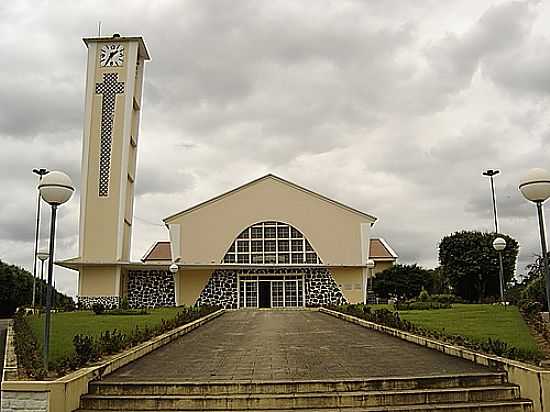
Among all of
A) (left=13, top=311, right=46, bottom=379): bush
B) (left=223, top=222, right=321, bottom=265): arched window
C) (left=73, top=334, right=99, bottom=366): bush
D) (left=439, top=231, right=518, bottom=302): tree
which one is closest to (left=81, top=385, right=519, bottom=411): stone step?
(left=13, top=311, right=46, bottom=379): bush

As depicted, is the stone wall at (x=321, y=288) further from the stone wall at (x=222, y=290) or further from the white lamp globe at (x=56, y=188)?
the white lamp globe at (x=56, y=188)

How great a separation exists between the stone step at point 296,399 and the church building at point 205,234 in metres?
26.9

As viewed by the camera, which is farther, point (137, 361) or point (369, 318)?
point (369, 318)

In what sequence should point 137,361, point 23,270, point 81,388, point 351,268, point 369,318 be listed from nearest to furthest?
1. point 81,388
2. point 137,361
3. point 369,318
4. point 351,268
5. point 23,270

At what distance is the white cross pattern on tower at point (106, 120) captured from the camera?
110 ft

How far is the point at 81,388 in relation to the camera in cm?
691

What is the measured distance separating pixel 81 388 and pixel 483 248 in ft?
105

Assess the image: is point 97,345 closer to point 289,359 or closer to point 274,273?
point 289,359

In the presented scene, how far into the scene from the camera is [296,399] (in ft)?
22.2

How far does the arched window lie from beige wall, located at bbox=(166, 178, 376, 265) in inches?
14.3

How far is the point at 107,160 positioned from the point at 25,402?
93.9 feet

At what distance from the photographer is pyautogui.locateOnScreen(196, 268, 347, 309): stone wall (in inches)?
1400

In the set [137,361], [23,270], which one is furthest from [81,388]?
[23,270]

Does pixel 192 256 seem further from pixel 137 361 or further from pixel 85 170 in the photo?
pixel 137 361
